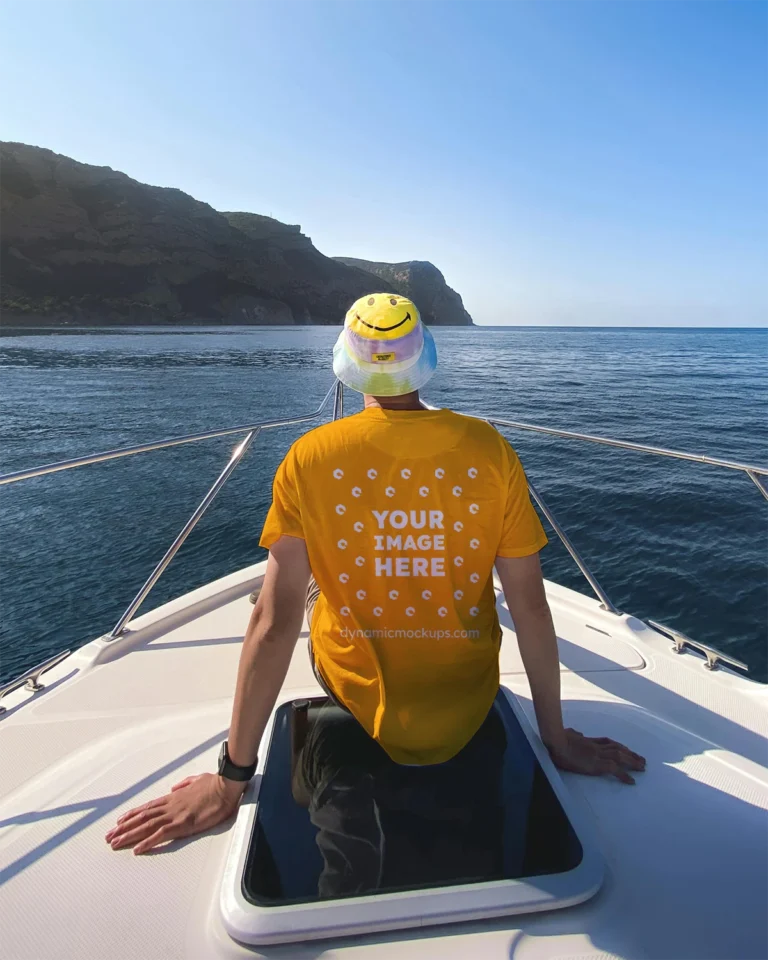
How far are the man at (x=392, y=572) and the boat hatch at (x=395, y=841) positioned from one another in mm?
79

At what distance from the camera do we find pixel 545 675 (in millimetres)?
1343

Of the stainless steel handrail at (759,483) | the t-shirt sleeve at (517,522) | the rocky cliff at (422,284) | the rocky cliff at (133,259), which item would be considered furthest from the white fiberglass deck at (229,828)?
the rocky cliff at (422,284)

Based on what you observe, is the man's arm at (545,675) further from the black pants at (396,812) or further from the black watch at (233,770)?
the black watch at (233,770)

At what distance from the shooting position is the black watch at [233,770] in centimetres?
129

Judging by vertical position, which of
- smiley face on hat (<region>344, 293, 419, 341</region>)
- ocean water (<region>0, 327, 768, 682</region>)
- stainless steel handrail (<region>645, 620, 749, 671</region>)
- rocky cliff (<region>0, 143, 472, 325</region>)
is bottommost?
ocean water (<region>0, 327, 768, 682</region>)

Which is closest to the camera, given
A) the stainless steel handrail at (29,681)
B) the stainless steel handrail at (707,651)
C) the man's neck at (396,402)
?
the man's neck at (396,402)

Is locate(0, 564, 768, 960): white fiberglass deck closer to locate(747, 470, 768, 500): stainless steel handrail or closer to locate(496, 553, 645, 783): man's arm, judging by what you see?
locate(496, 553, 645, 783): man's arm

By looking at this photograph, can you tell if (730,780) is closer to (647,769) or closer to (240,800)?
(647,769)

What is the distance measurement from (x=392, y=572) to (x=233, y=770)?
645 mm

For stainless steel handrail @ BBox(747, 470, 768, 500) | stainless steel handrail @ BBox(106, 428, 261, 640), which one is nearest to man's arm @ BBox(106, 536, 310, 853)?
stainless steel handrail @ BBox(106, 428, 261, 640)

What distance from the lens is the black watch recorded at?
1.29m

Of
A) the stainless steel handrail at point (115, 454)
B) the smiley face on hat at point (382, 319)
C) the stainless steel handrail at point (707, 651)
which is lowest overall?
the stainless steel handrail at point (707, 651)

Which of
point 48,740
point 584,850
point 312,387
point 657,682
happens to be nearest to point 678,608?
point 657,682

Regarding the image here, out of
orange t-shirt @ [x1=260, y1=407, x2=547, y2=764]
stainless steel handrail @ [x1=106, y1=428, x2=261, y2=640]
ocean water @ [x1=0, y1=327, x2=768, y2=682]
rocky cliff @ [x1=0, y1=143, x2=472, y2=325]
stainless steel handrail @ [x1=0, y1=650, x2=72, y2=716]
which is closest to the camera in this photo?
orange t-shirt @ [x1=260, y1=407, x2=547, y2=764]
